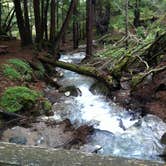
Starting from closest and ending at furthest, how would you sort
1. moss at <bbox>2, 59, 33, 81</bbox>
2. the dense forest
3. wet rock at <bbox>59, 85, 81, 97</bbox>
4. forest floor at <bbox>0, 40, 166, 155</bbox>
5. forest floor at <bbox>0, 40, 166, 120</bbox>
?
forest floor at <bbox>0, 40, 166, 155</bbox>
the dense forest
forest floor at <bbox>0, 40, 166, 120</bbox>
moss at <bbox>2, 59, 33, 81</bbox>
wet rock at <bbox>59, 85, 81, 97</bbox>

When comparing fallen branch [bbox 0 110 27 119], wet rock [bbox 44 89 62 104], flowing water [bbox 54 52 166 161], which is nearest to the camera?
flowing water [bbox 54 52 166 161]

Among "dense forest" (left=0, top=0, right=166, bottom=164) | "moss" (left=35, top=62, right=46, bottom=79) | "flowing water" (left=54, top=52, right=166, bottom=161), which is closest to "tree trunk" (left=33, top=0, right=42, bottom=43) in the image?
"dense forest" (left=0, top=0, right=166, bottom=164)

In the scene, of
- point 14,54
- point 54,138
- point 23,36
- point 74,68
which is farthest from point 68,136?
point 23,36

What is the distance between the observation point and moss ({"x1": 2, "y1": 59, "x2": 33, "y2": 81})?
1166cm

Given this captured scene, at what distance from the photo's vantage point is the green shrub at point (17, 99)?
9461 millimetres

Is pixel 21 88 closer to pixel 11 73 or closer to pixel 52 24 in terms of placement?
pixel 11 73

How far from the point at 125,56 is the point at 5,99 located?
442cm

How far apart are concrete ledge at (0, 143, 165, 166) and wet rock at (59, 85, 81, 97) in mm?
10167

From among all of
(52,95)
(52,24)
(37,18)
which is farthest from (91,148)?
(52,24)

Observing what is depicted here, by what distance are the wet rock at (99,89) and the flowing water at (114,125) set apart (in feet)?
0.63

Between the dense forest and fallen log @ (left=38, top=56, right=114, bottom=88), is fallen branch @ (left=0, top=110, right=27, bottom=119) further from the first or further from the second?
fallen log @ (left=38, top=56, right=114, bottom=88)

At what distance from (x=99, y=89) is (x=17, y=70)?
9.88ft

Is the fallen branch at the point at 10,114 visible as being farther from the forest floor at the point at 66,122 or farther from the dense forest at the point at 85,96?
the forest floor at the point at 66,122

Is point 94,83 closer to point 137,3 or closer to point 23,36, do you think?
point 23,36
